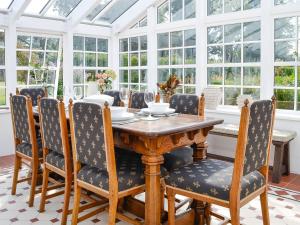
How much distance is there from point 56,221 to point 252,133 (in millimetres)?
1831

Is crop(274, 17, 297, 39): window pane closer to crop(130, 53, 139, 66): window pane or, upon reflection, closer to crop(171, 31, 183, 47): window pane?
crop(171, 31, 183, 47): window pane

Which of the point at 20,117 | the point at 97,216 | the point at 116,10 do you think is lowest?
the point at 97,216

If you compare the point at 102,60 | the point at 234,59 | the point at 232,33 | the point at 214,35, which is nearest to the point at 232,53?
the point at 234,59

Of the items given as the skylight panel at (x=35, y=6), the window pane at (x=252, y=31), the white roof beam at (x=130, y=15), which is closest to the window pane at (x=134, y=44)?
the white roof beam at (x=130, y=15)

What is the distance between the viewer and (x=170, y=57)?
231 inches

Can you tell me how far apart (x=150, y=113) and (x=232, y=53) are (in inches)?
92.8

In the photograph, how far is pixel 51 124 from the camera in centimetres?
302

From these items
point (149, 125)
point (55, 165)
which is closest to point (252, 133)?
point (149, 125)

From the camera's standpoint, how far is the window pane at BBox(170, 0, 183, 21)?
562 cm

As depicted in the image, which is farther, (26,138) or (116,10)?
(116,10)

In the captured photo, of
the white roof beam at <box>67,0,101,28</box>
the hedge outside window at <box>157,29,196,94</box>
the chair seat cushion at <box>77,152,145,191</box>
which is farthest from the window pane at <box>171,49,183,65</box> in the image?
the chair seat cushion at <box>77,152,145,191</box>

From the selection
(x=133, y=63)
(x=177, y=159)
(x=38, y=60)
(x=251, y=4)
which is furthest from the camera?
(x=133, y=63)

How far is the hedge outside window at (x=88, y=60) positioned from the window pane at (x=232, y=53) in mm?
2460

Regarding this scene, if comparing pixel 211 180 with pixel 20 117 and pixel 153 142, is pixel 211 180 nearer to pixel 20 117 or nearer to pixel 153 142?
pixel 153 142
